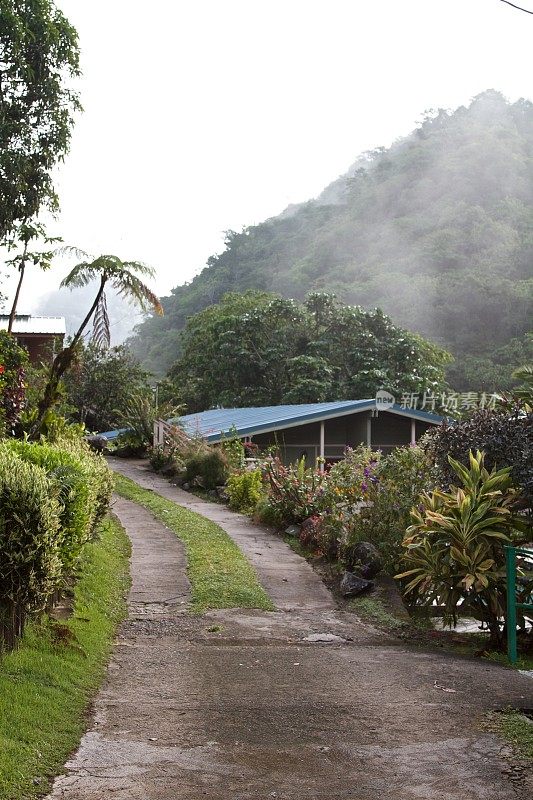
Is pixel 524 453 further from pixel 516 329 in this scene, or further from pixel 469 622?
pixel 516 329

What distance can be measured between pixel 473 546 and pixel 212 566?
417 centimetres

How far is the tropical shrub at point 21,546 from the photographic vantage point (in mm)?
6250

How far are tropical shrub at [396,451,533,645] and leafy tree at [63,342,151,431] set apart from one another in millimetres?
28406

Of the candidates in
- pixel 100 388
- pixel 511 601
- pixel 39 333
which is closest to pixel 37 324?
pixel 39 333

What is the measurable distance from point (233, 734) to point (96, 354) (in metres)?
32.3

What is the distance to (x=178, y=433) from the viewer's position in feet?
84.6

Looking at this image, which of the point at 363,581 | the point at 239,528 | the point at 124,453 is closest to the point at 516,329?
the point at 124,453

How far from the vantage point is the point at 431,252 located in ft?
201

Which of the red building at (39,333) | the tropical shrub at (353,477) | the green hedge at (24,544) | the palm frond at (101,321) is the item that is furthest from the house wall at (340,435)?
the green hedge at (24,544)

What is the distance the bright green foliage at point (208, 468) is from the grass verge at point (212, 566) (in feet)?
12.6

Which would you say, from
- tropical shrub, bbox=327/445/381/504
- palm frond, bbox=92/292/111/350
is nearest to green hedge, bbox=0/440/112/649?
tropical shrub, bbox=327/445/381/504

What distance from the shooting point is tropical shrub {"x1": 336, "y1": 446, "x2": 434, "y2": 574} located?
36.5 ft

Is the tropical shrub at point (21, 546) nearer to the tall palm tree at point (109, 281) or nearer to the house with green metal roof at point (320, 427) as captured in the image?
the tall palm tree at point (109, 281)

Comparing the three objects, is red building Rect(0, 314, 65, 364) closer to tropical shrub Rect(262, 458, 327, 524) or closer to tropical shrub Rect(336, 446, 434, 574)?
tropical shrub Rect(262, 458, 327, 524)
